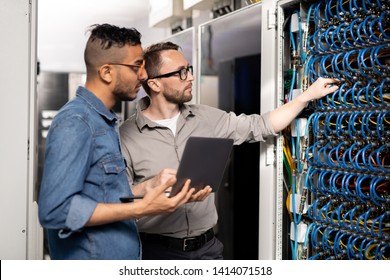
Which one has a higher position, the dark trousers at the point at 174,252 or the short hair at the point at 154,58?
the short hair at the point at 154,58

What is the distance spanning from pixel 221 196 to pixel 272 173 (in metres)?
1.47

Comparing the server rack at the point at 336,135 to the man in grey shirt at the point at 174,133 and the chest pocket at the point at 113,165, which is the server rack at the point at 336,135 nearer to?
the man in grey shirt at the point at 174,133

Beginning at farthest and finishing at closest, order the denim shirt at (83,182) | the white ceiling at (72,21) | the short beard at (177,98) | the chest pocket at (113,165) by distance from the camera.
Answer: the white ceiling at (72,21) < the short beard at (177,98) < the chest pocket at (113,165) < the denim shirt at (83,182)

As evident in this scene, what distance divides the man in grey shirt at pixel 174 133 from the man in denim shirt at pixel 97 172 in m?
0.45

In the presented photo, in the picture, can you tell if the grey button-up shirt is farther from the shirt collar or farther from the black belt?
the shirt collar

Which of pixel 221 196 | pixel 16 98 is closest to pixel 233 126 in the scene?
pixel 16 98

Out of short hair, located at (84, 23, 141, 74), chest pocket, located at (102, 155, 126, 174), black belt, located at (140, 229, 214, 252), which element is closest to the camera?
chest pocket, located at (102, 155, 126, 174)

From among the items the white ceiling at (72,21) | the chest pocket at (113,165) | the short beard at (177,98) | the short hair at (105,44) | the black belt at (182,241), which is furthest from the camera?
the white ceiling at (72,21)

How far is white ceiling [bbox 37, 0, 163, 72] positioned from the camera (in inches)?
182

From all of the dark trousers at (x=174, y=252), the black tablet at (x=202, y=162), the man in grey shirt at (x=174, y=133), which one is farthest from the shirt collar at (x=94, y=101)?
the dark trousers at (x=174, y=252)

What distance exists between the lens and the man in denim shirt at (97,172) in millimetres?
1316

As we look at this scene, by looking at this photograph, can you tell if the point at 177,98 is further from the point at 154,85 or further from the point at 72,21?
the point at 72,21

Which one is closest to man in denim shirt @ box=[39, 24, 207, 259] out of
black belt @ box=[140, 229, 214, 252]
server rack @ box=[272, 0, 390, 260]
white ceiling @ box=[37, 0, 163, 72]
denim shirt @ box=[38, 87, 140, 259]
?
denim shirt @ box=[38, 87, 140, 259]

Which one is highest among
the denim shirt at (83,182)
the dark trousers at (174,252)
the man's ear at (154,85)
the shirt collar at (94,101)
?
the man's ear at (154,85)
